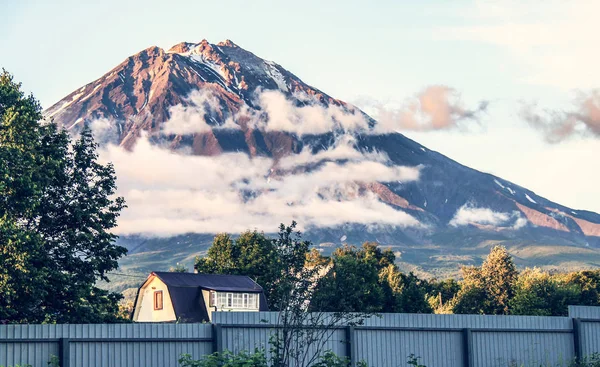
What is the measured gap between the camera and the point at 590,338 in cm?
3241

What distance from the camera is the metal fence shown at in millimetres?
23484

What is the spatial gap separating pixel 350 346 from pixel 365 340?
719 millimetres

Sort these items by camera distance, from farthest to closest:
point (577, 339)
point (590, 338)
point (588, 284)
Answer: point (588, 284) < point (590, 338) < point (577, 339)

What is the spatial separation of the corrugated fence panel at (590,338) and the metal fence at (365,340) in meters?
0.03

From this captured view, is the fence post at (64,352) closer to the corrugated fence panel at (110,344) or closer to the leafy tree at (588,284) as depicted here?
the corrugated fence panel at (110,344)

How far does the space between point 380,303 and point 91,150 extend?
54168mm

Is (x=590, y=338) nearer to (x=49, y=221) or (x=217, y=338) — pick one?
(x=217, y=338)

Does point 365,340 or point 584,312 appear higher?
point 584,312

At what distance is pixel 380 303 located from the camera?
97.6 m

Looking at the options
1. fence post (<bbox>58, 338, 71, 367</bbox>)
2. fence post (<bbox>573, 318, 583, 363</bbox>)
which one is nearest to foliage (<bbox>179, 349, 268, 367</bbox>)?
fence post (<bbox>58, 338, 71, 367</bbox>)

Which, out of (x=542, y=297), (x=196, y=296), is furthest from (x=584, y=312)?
(x=542, y=297)

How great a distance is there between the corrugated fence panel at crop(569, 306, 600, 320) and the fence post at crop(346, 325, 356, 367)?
9.24 m

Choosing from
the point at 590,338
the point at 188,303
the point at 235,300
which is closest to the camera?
the point at 590,338

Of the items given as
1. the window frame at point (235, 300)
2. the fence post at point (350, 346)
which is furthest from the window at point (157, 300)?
the fence post at point (350, 346)
